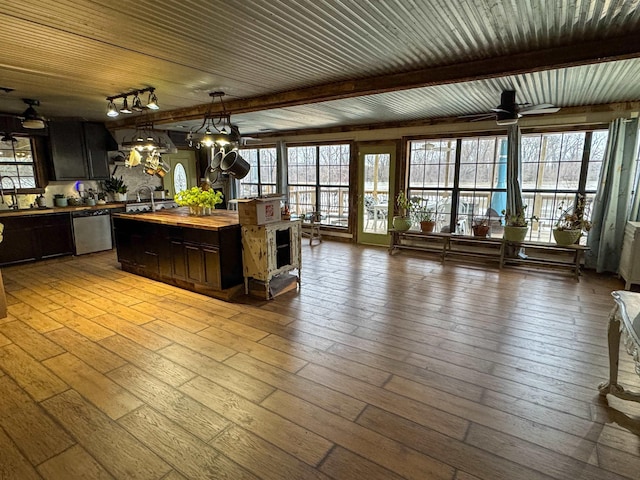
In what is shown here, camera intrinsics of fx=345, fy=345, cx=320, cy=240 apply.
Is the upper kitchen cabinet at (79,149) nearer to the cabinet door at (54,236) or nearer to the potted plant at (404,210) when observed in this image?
the cabinet door at (54,236)

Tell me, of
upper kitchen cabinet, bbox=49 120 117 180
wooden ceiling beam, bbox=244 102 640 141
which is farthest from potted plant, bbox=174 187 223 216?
wooden ceiling beam, bbox=244 102 640 141

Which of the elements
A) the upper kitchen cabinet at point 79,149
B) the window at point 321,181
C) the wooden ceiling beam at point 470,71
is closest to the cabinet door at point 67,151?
the upper kitchen cabinet at point 79,149

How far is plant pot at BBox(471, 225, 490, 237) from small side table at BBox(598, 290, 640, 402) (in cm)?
362

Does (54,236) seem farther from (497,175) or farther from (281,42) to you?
(497,175)

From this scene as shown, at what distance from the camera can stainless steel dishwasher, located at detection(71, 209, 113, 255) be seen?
625cm

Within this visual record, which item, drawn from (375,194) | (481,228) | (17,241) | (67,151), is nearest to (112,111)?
(67,151)

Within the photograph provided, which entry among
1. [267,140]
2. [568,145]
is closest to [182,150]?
[267,140]

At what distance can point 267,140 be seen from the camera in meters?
8.58

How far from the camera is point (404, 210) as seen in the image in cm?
681

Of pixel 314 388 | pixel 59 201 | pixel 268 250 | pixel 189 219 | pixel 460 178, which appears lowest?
pixel 314 388

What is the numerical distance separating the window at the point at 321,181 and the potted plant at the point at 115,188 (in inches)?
145

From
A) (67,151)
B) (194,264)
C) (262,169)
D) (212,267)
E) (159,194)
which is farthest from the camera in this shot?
(262,169)

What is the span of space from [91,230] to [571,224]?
815 cm

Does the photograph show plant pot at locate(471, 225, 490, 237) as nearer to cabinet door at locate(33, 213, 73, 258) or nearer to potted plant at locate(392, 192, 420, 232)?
potted plant at locate(392, 192, 420, 232)
